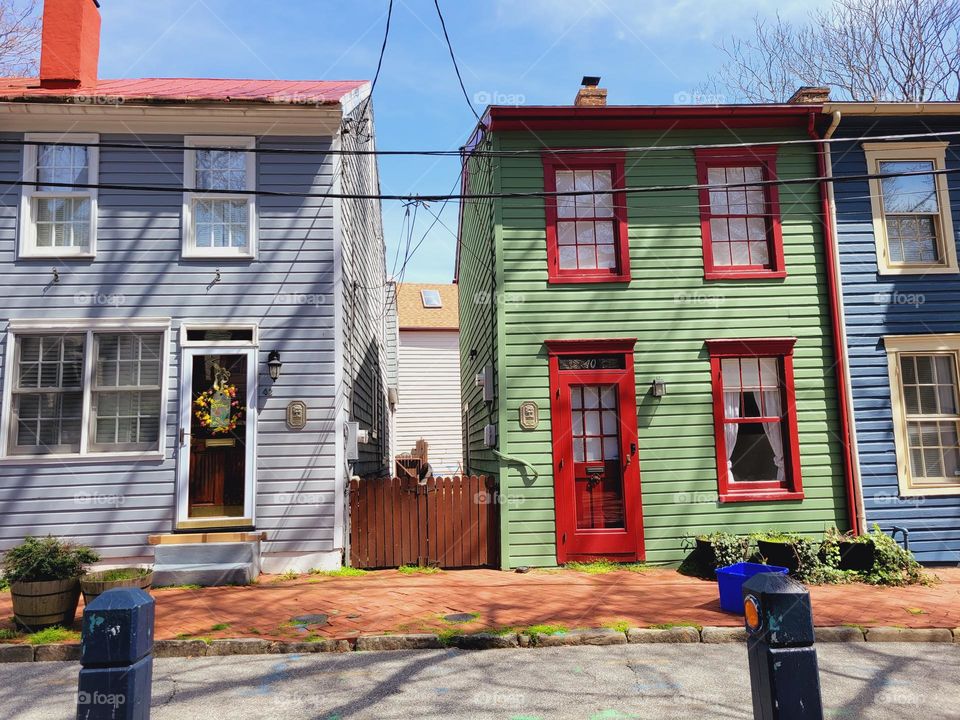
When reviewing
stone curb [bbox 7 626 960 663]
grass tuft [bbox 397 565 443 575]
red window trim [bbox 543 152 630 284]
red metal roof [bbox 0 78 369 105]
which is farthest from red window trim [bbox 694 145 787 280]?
grass tuft [bbox 397 565 443 575]

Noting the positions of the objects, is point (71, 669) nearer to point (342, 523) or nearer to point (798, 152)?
point (342, 523)

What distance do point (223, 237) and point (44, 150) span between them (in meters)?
2.94

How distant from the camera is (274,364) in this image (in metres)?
9.84

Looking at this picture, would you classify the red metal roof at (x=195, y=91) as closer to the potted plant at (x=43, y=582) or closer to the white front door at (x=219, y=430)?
the white front door at (x=219, y=430)

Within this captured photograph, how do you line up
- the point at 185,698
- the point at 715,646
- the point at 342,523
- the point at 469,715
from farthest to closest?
1. the point at 342,523
2. the point at 715,646
3. the point at 185,698
4. the point at 469,715

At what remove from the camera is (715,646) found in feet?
21.0

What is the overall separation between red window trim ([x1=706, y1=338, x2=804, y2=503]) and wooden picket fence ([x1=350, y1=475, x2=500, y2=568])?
3.56m

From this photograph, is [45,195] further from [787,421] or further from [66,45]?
[787,421]

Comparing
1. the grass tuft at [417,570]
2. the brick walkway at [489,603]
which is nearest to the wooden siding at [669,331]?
the grass tuft at [417,570]

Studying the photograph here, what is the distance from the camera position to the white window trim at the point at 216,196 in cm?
1009

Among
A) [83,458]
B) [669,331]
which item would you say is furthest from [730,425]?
[83,458]

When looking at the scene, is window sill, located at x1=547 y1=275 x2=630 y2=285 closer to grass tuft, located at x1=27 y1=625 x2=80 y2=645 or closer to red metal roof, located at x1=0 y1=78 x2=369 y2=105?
red metal roof, located at x1=0 y1=78 x2=369 y2=105

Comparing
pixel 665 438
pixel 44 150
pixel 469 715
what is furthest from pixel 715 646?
pixel 44 150

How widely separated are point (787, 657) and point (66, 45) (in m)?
13.0
